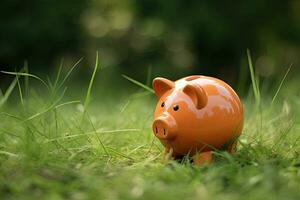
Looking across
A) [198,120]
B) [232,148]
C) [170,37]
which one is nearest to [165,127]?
[198,120]

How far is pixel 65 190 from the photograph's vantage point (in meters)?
1.93

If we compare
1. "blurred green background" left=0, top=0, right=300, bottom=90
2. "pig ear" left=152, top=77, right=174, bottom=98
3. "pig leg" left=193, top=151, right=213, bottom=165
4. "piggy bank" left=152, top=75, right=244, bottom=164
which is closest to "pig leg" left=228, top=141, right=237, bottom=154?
"piggy bank" left=152, top=75, right=244, bottom=164

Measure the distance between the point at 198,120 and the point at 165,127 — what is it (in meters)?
0.16

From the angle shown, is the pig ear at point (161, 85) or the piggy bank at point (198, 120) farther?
the pig ear at point (161, 85)

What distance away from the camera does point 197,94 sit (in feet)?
7.60

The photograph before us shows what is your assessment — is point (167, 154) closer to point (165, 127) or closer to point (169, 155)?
point (169, 155)

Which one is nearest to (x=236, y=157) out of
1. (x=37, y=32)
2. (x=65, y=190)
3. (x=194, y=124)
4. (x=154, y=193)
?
(x=194, y=124)

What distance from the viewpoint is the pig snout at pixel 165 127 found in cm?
229

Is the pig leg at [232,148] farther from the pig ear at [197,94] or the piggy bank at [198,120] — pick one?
the pig ear at [197,94]

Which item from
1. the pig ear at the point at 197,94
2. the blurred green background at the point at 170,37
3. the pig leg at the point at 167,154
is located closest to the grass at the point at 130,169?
the pig leg at the point at 167,154

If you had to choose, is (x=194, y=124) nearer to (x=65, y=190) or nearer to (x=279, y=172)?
(x=279, y=172)

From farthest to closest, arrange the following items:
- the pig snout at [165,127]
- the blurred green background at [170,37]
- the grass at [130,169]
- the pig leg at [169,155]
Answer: the blurred green background at [170,37] → the pig leg at [169,155] → the pig snout at [165,127] → the grass at [130,169]

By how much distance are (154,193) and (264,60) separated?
653cm

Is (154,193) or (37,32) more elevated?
(154,193)
